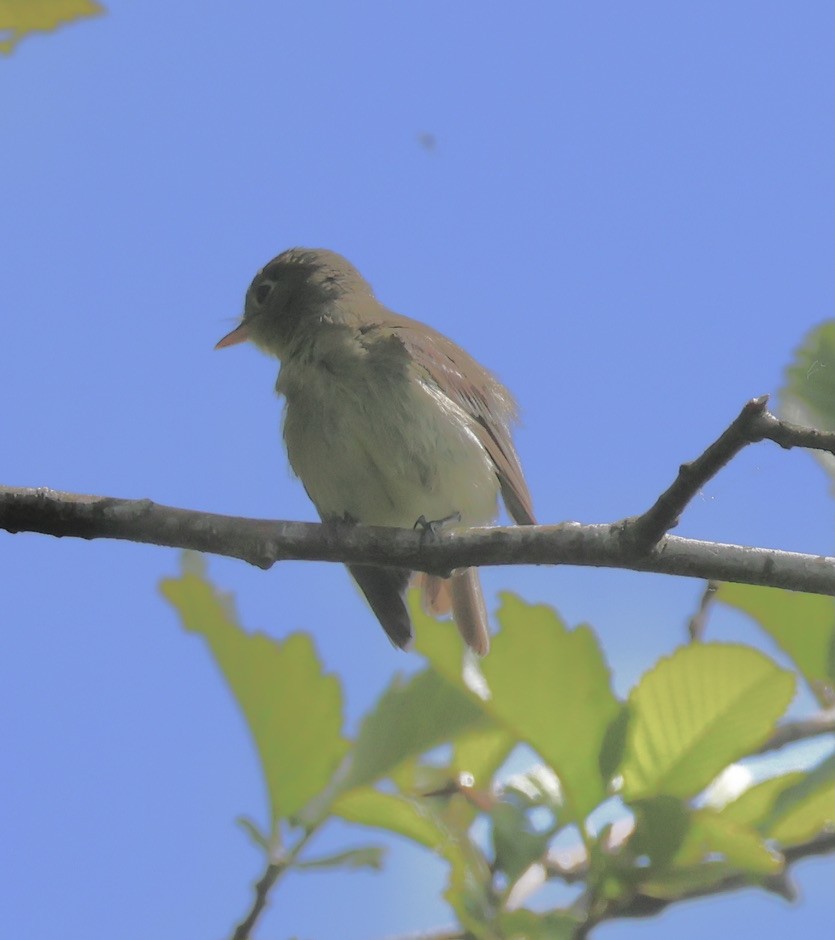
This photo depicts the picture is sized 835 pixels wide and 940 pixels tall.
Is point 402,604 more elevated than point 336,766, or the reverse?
point 402,604

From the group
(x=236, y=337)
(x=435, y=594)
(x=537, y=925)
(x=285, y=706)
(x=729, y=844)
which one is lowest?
(x=537, y=925)

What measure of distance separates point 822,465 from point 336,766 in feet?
3.86

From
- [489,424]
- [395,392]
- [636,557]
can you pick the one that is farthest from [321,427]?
[636,557]

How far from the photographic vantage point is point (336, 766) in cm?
230

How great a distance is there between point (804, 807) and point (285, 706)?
992mm

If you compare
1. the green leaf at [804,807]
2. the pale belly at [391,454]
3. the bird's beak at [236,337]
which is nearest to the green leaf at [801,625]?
the green leaf at [804,807]

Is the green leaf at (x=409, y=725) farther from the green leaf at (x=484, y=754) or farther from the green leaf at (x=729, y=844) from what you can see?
the green leaf at (x=729, y=844)

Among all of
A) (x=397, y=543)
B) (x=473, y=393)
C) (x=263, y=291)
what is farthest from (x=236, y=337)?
(x=397, y=543)

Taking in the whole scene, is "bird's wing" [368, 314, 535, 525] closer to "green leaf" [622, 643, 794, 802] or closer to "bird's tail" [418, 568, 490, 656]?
"bird's tail" [418, 568, 490, 656]

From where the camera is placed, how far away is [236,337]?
16.4ft

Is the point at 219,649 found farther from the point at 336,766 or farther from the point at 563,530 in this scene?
the point at 563,530

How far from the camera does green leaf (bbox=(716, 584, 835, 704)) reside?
94.2 inches

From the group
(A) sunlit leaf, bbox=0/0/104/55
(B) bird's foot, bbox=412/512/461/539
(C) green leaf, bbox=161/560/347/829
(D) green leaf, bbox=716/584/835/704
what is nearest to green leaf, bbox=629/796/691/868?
(D) green leaf, bbox=716/584/835/704

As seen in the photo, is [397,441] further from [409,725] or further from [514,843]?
[514,843]
